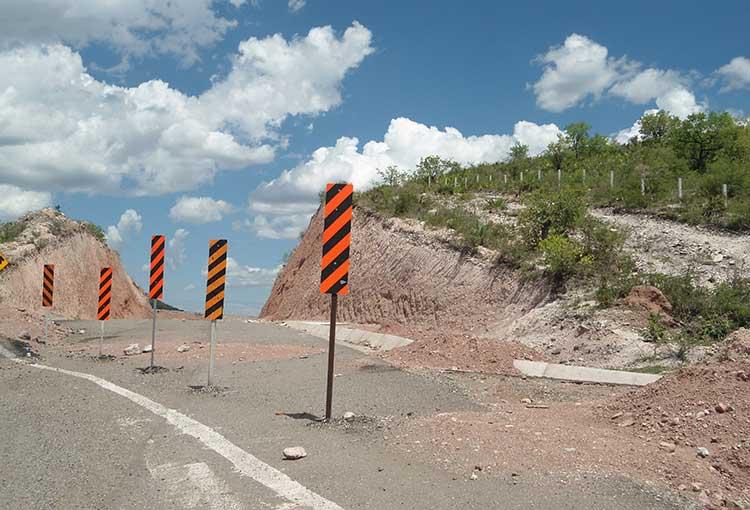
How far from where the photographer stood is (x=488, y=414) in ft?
31.4

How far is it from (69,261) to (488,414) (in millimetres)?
41104

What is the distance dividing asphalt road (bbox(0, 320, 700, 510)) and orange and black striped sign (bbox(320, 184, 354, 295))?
197cm

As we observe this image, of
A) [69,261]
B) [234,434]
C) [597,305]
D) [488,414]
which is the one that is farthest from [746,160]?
[69,261]

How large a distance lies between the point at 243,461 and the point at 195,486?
86 cm

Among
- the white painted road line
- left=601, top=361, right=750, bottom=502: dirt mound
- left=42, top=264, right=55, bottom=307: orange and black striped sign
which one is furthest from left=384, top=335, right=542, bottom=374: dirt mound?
left=42, top=264, right=55, bottom=307: orange and black striped sign

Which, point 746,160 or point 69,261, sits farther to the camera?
point 69,261

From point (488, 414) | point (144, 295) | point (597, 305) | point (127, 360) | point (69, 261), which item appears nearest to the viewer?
point (488, 414)

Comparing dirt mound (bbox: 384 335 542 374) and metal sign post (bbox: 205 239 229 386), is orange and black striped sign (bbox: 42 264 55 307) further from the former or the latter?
dirt mound (bbox: 384 335 542 374)

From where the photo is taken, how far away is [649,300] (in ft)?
61.5

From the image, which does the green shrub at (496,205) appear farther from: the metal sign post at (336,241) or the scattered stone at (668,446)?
the scattered stone at (668,446)

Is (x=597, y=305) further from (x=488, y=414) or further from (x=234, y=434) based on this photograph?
(x=234, y=434)

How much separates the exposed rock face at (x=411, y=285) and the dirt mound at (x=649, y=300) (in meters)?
4.25

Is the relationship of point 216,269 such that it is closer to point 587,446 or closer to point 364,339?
point 587,446

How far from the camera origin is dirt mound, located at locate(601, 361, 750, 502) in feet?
21.6
